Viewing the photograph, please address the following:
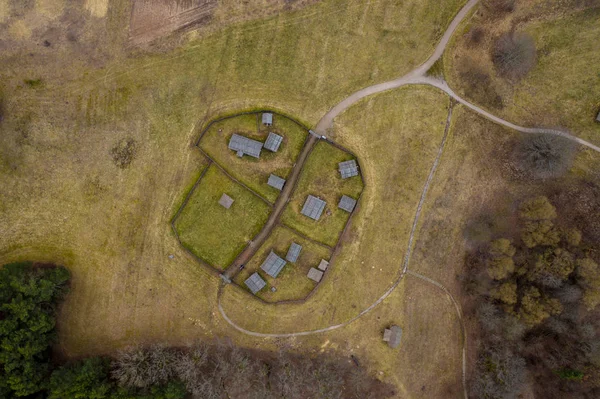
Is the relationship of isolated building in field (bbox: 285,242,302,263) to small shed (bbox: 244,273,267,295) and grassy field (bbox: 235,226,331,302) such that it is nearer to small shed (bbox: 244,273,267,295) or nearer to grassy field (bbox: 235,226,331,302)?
grassy field (bbox: 235,226,331,302)

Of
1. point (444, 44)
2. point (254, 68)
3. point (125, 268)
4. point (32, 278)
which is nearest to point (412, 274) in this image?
point (444, 44)

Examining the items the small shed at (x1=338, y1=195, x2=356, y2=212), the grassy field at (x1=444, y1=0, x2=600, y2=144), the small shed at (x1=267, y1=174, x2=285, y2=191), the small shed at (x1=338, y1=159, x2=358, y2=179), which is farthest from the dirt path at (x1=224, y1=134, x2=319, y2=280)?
the grassy field at (x1=444, y1=0, x2=600, y2=144)

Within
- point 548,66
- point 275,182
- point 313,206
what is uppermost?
point 548,66

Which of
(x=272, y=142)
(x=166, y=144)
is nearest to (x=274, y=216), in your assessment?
(x=272, y=142)

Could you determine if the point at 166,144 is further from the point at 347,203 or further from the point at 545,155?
the point at 545,155

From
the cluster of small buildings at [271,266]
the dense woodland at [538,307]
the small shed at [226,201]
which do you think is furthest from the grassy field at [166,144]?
the dense woodland at [538,307]

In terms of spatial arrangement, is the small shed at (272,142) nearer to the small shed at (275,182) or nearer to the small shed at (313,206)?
the small shed at (275,182)

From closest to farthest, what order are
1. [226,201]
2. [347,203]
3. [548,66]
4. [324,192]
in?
[226,201], [347,203], [324,192], [548,66]
